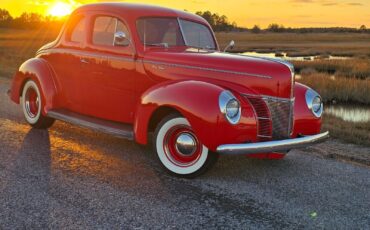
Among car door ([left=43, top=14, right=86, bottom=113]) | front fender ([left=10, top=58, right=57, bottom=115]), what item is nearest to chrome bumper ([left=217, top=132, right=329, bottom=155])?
car door ([left=43, top=14, right=86, bottom=113])

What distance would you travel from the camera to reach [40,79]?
7.30m

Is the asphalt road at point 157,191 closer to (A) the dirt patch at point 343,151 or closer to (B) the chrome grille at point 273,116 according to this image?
(A) the dirt patch at point 343,151

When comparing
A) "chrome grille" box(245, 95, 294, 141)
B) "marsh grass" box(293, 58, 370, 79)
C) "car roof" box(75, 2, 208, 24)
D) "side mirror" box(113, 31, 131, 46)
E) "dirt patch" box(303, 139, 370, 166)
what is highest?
"car roof" box(75, 2, 208, 24)

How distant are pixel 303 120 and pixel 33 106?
4.42 metres

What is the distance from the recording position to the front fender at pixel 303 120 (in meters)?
5.75

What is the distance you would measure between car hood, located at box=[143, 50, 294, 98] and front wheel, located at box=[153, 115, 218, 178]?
0.63m

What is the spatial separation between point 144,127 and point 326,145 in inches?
132

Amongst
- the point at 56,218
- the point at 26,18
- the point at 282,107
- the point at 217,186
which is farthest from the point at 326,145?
the point at 26,18

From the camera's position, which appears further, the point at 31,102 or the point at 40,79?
the point at 31,102

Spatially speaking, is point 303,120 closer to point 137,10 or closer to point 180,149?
point 180,149

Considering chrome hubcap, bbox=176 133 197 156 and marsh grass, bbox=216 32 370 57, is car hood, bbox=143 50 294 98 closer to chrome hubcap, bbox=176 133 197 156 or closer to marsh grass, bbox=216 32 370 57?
chrome hubcap, bbox=176 133 197 156

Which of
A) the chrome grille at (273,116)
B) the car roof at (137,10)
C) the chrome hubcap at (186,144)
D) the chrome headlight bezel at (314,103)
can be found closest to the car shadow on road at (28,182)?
the chrome hubcap at (186,144)

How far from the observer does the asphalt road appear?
413 cm

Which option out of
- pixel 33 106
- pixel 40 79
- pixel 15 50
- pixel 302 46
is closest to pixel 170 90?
pixel 40 79
